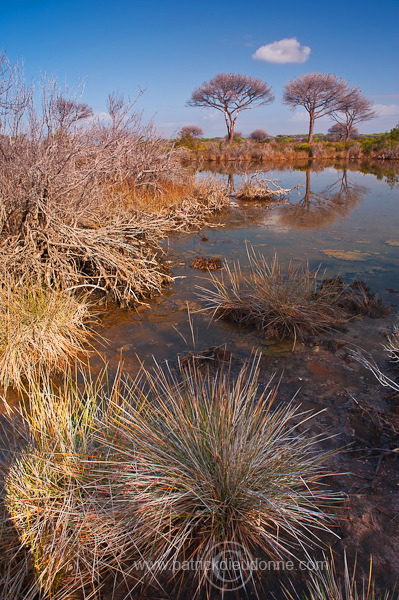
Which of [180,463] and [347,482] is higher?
[180,463]

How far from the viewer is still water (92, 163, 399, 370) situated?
13.1ft

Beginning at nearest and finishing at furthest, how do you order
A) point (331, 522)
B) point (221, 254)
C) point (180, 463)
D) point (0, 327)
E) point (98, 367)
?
point (180, 463) < point (331, 522) < point (0, 327) < point (98, 367) < point (221, 254)

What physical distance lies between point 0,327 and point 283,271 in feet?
13.8

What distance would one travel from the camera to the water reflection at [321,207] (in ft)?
33.2

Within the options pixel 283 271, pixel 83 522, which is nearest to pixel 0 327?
pixel 83 522

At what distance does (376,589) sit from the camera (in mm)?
1503

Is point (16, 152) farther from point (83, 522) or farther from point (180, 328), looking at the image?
point (83, 522)

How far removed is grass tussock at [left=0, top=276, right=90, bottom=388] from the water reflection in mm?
7203

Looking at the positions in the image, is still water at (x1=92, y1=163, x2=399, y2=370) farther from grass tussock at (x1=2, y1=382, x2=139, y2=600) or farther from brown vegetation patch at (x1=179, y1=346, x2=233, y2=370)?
grass tussock at (x1=2, y1=382, x2=139, y2=600)

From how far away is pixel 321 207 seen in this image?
12.2 m

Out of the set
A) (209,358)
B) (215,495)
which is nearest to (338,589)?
(215,495)

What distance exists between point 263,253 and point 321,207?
599 cm

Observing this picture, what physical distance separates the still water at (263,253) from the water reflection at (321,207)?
0.09 ft

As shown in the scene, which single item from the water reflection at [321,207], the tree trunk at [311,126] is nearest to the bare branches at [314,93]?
the tree trunk at [311,126]
